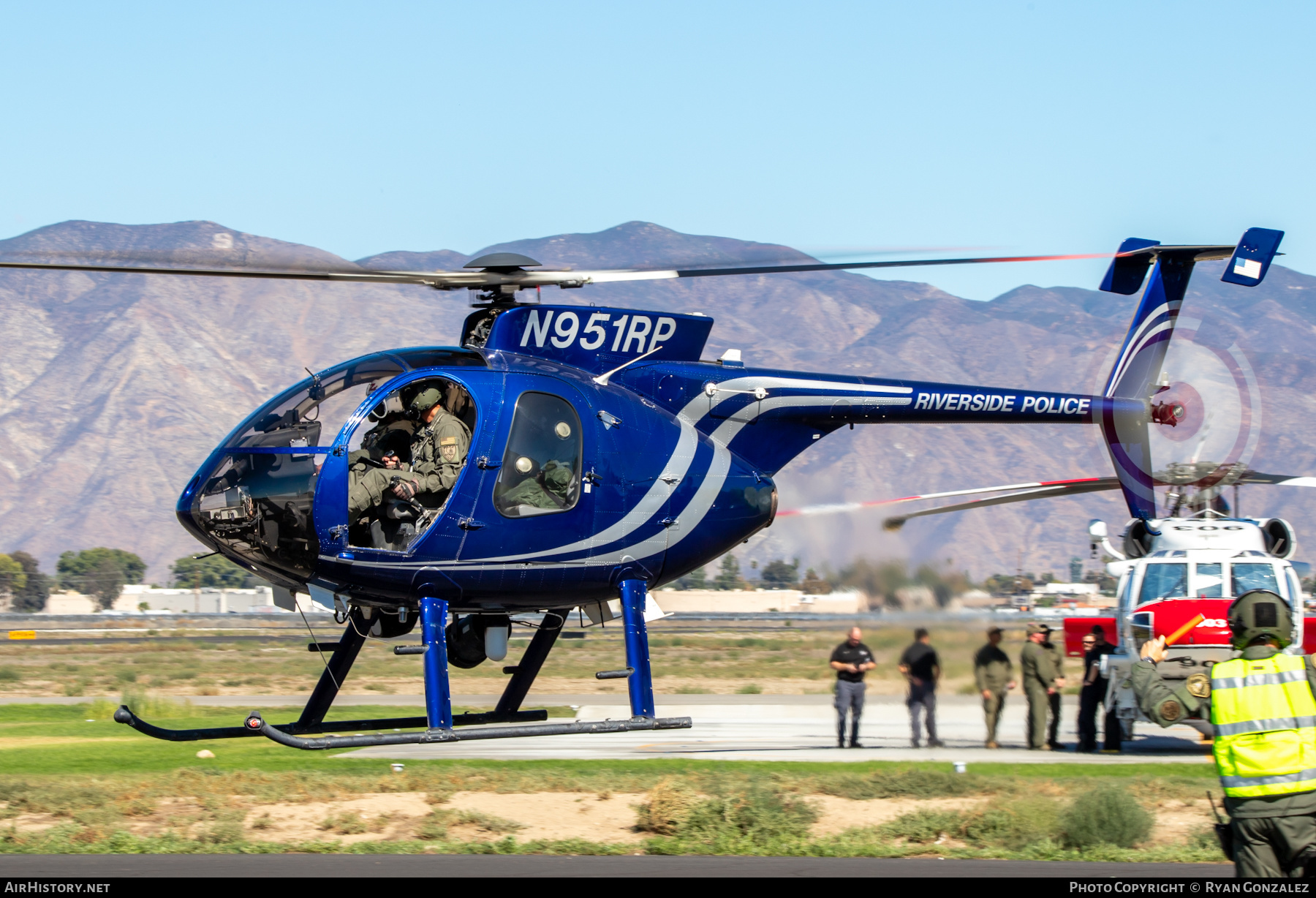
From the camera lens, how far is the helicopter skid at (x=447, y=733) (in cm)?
1035

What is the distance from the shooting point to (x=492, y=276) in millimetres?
12367

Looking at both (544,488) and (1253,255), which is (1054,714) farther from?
(544,488)

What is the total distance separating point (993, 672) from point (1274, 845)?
12.8 metres

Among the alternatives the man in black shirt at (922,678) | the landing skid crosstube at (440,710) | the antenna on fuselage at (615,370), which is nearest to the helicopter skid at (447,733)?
the landing skid crosstube at (440,710)

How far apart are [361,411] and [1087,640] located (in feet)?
42.6

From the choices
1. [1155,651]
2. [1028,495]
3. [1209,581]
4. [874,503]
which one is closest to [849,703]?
[1028,495]

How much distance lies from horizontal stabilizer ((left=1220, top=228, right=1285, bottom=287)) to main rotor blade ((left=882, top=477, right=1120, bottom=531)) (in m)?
3.24

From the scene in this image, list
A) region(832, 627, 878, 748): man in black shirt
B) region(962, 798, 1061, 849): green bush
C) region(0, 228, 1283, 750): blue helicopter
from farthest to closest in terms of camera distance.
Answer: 1. region(832, 627, 878, 748): man in black shirt
2. region(962, 798, 1061, 849): green bush
3. region(0, 228, 1283, 750): blue helicopter

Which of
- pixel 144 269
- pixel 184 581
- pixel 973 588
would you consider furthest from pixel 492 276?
pixel 184 581

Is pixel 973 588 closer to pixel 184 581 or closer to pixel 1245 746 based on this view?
pixel 1245 746

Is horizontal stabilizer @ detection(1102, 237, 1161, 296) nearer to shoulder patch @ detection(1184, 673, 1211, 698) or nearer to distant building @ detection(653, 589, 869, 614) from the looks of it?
distant building @ detection(653, 589, 869, 614)

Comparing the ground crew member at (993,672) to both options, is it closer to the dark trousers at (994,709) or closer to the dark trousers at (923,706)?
the dark trousers at (994,709)

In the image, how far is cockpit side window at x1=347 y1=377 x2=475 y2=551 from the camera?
444 inches

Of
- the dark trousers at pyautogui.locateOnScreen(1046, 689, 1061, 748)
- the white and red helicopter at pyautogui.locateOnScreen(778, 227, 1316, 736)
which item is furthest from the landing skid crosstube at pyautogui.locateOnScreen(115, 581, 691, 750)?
the dark trousers at pyautogui.locateOnScreen(1046, 689, 1061, 748)
